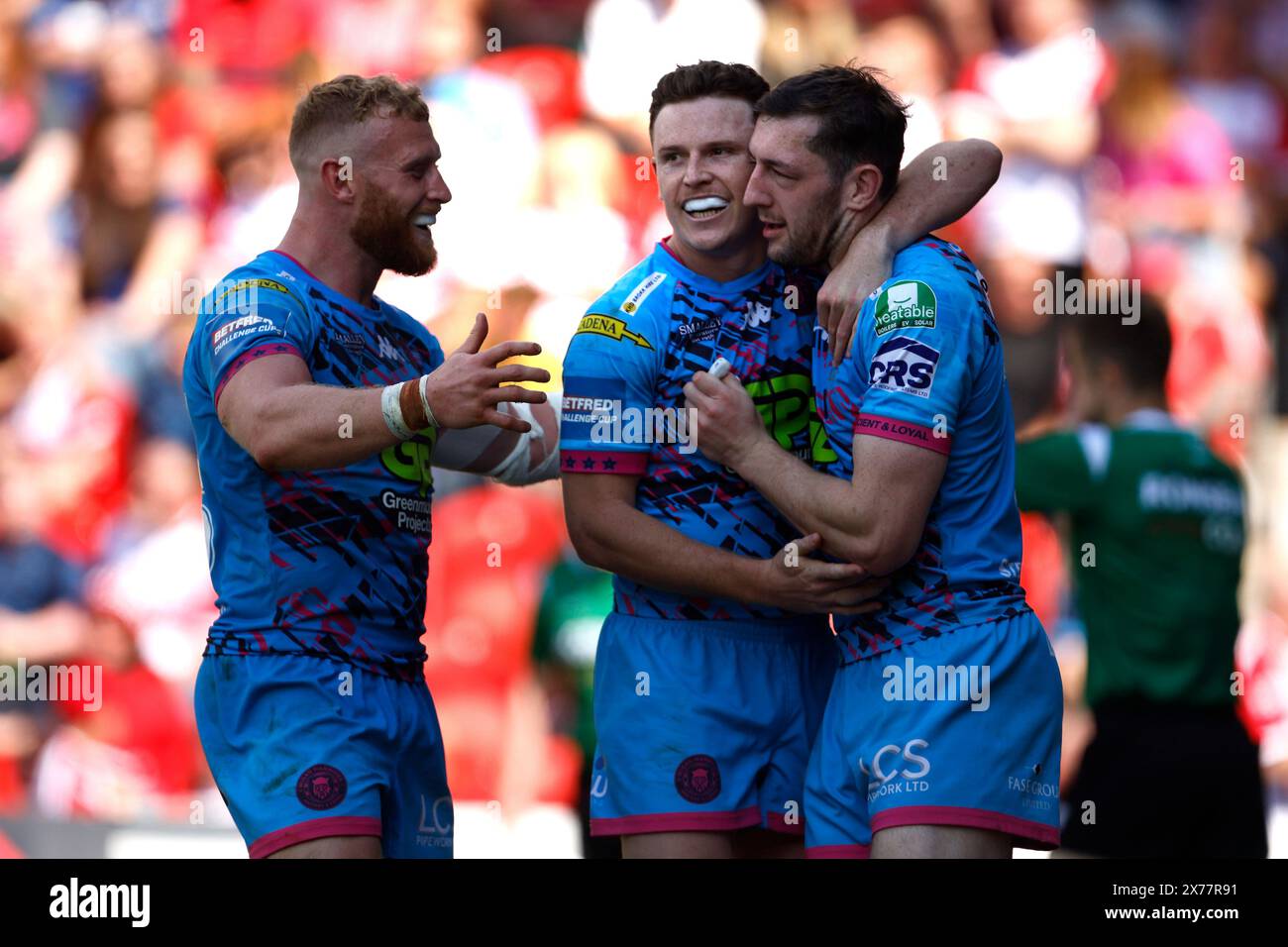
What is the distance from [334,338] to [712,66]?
108 cm

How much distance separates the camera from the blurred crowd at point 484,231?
7.87 m

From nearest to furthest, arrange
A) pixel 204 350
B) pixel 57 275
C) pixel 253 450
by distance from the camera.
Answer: pixel 253 450 < pixel 204 350 < pixel 57 275

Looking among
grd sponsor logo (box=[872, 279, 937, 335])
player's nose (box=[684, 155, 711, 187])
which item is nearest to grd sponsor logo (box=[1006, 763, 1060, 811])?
grd sponsor logo (box=[872, 279, 937, 335])

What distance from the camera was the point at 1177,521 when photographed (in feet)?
17.6

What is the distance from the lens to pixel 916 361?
11.4 feet

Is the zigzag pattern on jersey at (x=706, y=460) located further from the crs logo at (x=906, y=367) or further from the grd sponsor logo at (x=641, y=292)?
the crs logo at (x=906, y=367)

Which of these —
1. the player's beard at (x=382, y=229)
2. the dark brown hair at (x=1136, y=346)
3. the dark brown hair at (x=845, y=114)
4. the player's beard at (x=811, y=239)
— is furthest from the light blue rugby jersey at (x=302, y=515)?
the dark brown hair at (x=1136, y=346)

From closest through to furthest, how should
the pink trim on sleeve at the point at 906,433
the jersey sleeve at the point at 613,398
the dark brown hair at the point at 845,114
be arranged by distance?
the pink trim on sleeve at the point at 906,433 → the dark brown hair at the point at 845,114 → the jersey sleeve at the point at 613,398

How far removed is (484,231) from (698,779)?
5312 millimetres

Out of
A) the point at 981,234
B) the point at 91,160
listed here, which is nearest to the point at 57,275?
the point at 91,160

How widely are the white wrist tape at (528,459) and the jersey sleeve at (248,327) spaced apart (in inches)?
30.3

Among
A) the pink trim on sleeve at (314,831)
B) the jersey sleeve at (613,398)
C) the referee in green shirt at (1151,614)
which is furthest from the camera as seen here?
the referee in green shirt at (1151,614)

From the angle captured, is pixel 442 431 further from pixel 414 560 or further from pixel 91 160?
pixel 91 160
